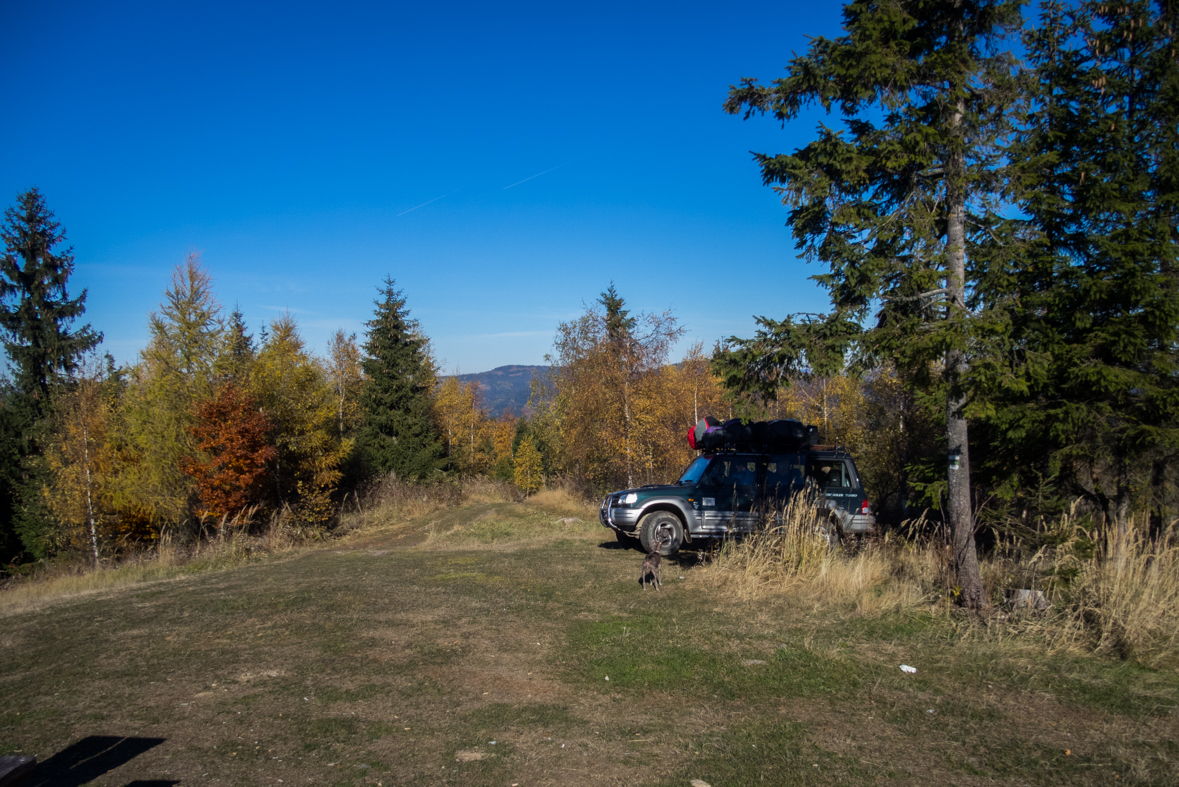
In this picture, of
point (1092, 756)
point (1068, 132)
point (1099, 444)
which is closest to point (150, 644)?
point (1092, 756)

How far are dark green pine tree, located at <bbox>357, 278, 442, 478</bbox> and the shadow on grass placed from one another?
27797mm

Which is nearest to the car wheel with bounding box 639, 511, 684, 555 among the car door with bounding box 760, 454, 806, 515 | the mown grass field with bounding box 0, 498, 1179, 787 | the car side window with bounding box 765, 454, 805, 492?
the car door with bounding box 760, 454, 806, 515

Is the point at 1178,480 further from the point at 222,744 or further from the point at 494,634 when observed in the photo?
the point at 222,744

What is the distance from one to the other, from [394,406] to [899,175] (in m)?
27.6

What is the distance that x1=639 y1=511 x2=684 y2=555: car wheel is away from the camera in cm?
1143

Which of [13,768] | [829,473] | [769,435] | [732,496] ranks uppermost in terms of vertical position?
[769,435]

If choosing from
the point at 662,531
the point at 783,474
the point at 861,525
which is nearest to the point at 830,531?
the point at 861,525

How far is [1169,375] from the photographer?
8.73 m

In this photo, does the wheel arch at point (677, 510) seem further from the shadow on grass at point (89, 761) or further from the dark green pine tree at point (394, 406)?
the dark green pine tree at point (394, 406)

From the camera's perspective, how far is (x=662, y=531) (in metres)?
11.5

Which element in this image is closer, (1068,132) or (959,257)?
(959,257)

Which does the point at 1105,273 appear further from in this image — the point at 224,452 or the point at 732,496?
Result: the point at 224,452

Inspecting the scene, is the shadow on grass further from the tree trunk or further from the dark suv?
the dark suv

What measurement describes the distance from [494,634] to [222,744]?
112 inches
